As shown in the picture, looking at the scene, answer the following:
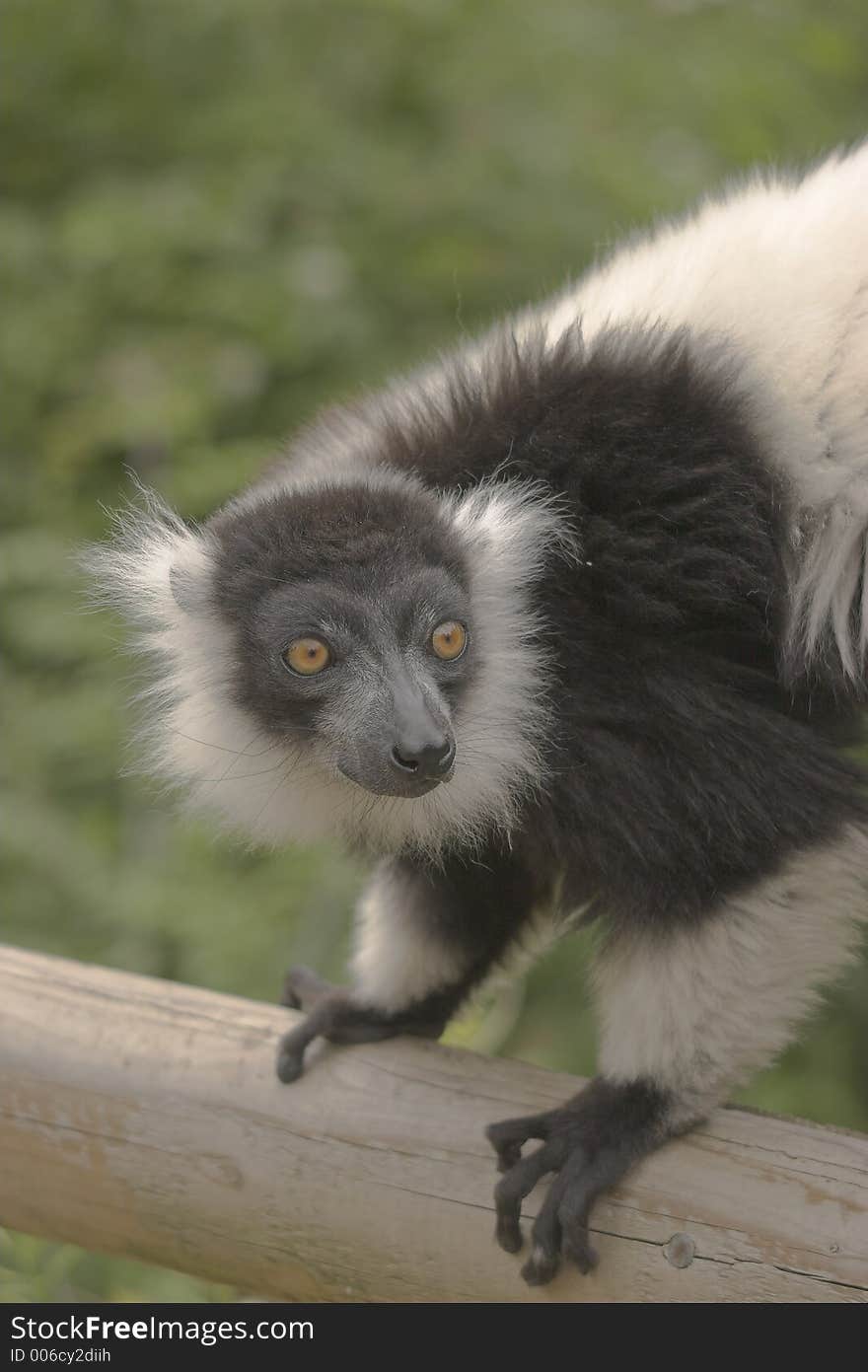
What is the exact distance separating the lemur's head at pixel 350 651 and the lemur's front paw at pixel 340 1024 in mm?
510

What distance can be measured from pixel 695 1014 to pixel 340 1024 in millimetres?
1024

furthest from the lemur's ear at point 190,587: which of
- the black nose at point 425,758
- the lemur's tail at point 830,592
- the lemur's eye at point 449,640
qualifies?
the lemur's tail at point 830,592

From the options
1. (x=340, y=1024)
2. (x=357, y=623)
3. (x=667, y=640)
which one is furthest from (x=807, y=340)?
(x=340, y=1024)

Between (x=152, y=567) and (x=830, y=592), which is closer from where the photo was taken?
(x=830, y=592)

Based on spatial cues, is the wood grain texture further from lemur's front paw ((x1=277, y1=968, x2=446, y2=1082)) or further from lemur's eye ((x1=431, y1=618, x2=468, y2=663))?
lemur's eye ((x1=431, y1=618, x2=468, y2=663))

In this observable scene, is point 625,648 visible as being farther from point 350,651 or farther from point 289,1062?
point 289,1062

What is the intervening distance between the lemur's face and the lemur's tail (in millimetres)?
773

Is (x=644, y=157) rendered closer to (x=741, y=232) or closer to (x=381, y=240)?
(x=381, y=240)

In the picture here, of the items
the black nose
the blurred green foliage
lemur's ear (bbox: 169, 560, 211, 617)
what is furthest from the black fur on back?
the blurred green foliage

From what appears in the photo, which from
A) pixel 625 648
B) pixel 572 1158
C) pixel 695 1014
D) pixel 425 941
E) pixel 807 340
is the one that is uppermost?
pixel 807 340

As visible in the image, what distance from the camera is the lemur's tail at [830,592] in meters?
3.44

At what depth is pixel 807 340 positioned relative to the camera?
3520 millimetres

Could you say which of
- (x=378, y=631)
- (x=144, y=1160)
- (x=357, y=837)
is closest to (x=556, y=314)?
(x=378, y=631)

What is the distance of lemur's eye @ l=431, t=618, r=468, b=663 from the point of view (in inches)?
133
